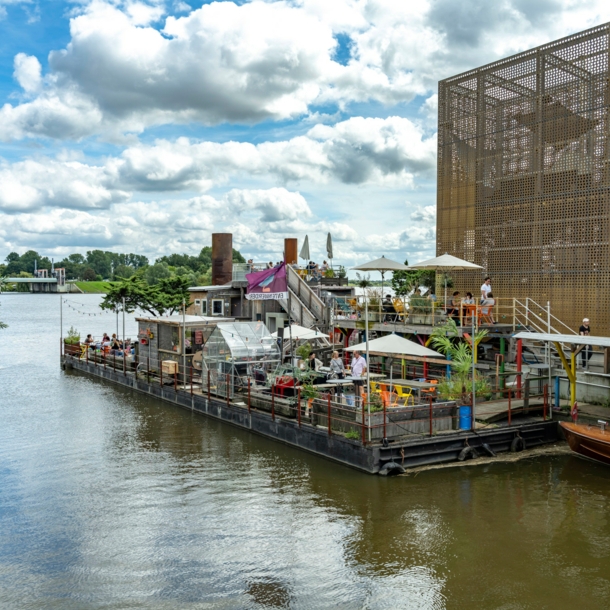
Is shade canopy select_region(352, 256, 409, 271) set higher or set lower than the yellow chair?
higher

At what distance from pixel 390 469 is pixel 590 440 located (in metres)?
5.47

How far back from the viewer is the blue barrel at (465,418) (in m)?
18.0

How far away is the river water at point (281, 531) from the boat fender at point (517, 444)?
672 mm

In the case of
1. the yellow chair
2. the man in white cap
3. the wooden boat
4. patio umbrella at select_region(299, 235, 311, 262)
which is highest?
patio umbrella at select_region(299, 235, 311, 262)

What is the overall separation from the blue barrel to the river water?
130 cm

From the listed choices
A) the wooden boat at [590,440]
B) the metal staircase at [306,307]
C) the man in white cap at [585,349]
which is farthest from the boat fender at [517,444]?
the metal staircase at [306,307]

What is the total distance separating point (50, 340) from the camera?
67.3m

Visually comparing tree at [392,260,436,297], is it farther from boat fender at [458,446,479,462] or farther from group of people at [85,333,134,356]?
boat fender at [458,446,479,462]

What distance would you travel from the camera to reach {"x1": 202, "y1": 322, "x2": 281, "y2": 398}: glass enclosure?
24.5 m

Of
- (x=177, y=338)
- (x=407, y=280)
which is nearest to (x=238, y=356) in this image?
(x=177, y=338)

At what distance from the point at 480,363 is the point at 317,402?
8.39 metres

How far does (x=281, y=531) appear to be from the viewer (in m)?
13.2

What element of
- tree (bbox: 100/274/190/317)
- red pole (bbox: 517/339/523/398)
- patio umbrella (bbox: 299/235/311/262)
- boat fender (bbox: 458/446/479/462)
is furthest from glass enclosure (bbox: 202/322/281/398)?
tree (bbox: 100/274/190/317)

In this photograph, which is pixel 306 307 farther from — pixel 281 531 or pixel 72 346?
pixel 281 531
